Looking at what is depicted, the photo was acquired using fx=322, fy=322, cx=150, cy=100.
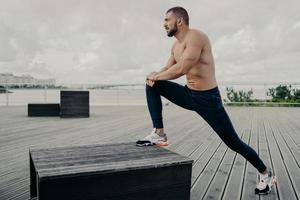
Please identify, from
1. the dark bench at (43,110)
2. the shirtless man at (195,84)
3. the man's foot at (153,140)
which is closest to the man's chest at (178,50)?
the shirtless man at (195,84)

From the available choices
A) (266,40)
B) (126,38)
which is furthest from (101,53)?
(266,40)

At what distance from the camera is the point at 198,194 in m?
2.31

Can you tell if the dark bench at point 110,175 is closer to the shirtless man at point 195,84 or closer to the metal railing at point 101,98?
the shirtless man at point 195,84

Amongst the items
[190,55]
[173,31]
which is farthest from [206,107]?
[173,31]

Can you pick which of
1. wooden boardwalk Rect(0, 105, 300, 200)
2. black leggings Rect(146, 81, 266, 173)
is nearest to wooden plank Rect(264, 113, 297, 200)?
wooden boardwalk Rect(0, 105, 300, 200)

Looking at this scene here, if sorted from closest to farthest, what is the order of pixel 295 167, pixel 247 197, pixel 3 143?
pixel 247 197
pixel 295 167
pixel 3 143

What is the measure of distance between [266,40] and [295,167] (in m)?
20.5

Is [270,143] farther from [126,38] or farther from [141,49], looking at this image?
[126,38]

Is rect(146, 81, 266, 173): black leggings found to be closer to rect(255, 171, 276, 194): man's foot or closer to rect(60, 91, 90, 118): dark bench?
rect(255, 171, 276, 194): man's foot

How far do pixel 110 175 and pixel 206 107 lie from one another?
874 millimetres

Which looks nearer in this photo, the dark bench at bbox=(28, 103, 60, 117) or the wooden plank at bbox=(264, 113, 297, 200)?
the wooden plank at bbox=(264, 113, 297, 200)

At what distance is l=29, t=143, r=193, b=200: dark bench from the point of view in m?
1.53

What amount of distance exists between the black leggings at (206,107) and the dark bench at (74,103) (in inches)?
237

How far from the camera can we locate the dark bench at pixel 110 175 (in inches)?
60.3
